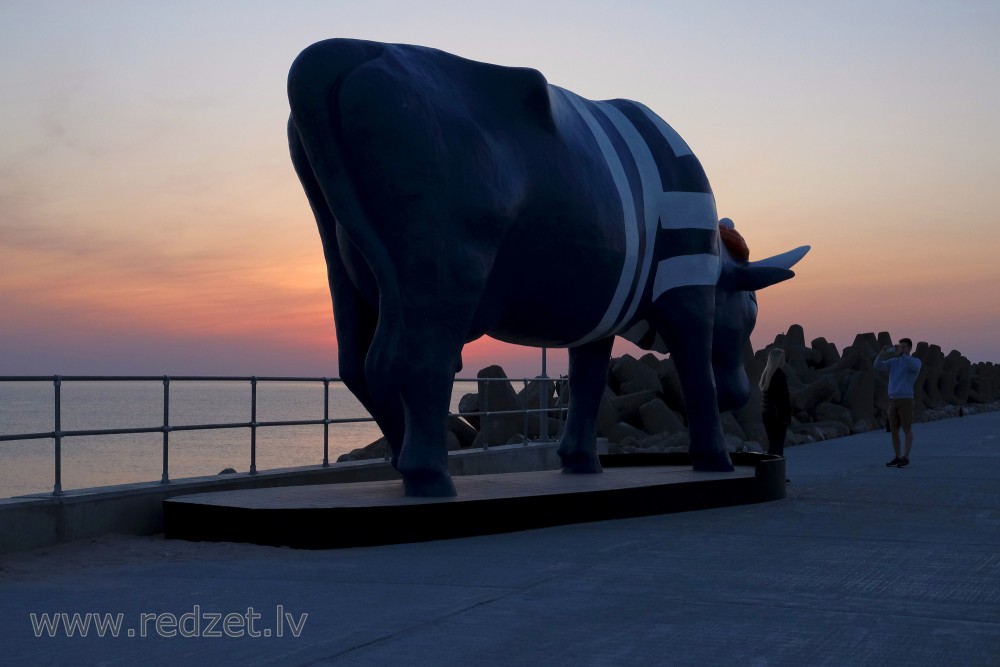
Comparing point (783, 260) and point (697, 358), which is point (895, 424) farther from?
point (697, 358)

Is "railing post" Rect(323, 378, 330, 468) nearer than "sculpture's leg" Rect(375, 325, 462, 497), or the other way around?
"sculpture's leg" Rect(375, 325, 462, 497)

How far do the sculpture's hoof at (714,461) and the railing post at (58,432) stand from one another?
5.20m

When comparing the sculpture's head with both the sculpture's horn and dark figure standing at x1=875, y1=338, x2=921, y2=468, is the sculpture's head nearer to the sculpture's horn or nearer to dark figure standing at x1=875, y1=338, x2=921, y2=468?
the sculpture's horn

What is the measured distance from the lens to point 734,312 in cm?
1054

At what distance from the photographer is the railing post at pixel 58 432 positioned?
7220mm

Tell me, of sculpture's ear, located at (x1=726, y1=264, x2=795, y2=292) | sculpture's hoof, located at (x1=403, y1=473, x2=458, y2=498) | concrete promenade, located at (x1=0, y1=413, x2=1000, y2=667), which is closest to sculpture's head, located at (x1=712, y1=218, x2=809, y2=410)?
sculpture's ear, located at (x1=726, y1=264, x2=795, y2=292)

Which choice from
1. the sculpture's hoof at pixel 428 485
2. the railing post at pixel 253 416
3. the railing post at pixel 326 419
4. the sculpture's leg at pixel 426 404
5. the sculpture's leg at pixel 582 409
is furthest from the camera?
the sculpture's leg at pixel 582 409

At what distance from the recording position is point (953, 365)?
4003 centimetres

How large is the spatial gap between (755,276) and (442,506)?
14.0 ft

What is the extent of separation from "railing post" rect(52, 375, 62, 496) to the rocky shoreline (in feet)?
15.6

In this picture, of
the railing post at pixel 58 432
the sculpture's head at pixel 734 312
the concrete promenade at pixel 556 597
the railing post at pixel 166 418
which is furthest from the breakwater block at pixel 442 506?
the sculpture's head at pixel 734 312

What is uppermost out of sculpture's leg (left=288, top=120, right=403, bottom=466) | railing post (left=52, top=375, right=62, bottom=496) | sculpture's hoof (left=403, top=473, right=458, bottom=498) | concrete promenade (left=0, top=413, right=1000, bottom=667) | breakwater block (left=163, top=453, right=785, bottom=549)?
sculpture's leg (left=288, top=120, right=403, bottom=466)

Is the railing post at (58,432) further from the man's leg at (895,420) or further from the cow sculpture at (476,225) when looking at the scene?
the man's leg at (895,420)

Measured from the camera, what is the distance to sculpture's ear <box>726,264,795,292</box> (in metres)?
10.5
